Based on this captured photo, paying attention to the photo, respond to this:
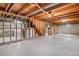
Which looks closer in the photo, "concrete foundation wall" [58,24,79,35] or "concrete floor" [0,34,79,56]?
"concrete floor" [0,34,79,56]

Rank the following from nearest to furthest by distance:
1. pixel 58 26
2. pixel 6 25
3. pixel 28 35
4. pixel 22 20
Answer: pixel 6 25 < pixel 22 20 < pixel 28 35 < pixel 58 26

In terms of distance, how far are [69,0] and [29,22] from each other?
15.8 ft

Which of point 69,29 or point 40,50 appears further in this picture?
point 69,29

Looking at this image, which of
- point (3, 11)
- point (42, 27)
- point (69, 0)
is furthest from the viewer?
point (42, 27)

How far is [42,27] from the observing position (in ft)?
26.6

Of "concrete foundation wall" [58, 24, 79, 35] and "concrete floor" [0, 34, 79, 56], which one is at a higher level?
"concrete foundation wall" [58, 24, 79, 35]

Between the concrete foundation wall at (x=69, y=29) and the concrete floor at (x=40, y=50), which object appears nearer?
the concrete floor at (x=40, y=50)

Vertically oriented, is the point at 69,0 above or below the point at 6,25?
above

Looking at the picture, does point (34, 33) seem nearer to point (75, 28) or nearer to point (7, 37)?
point (7, 37)

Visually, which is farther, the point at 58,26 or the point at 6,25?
the point at 58,26

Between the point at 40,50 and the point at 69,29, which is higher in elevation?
the point at 69,29

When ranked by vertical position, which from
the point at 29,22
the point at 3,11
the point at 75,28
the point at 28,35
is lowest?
the point at 28,35

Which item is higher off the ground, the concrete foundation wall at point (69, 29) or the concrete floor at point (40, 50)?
the concrete foundation wall at point (69, 29)

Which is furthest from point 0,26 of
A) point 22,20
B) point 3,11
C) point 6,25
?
point 22,20
